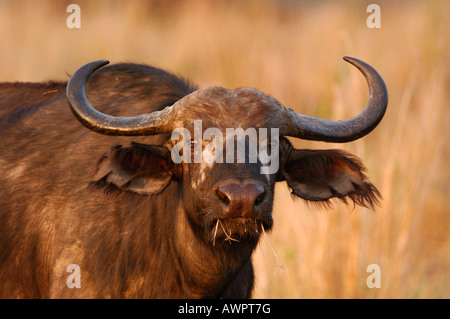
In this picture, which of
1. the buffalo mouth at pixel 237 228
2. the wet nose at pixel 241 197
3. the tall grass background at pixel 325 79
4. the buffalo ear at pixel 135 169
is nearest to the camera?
the wet nose at pixel 241 197

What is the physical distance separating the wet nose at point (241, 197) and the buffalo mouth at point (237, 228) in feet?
0.30

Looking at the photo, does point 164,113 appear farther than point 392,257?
No

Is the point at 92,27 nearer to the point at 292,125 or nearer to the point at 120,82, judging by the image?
the point at 120,82

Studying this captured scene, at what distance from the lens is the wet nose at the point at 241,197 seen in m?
3.67

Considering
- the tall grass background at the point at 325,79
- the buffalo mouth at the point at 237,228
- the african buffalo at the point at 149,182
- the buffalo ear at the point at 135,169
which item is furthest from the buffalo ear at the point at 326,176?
the buffalo ear at the point at 135,169

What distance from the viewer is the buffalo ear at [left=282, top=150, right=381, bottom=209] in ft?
14.9

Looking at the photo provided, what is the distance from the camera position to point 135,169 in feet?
14.5

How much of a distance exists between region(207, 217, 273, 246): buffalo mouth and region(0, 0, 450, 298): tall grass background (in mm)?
233

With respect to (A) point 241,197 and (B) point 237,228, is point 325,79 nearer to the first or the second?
(B) point 237,228

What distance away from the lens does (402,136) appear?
7977mm

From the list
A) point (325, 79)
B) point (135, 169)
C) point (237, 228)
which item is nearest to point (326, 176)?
point (237, 228)

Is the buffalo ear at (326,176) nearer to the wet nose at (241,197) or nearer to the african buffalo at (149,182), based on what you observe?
the african buffalo at (149,182)

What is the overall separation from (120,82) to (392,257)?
11.5 feet

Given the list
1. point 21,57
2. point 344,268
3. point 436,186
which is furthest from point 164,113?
point 21,57
